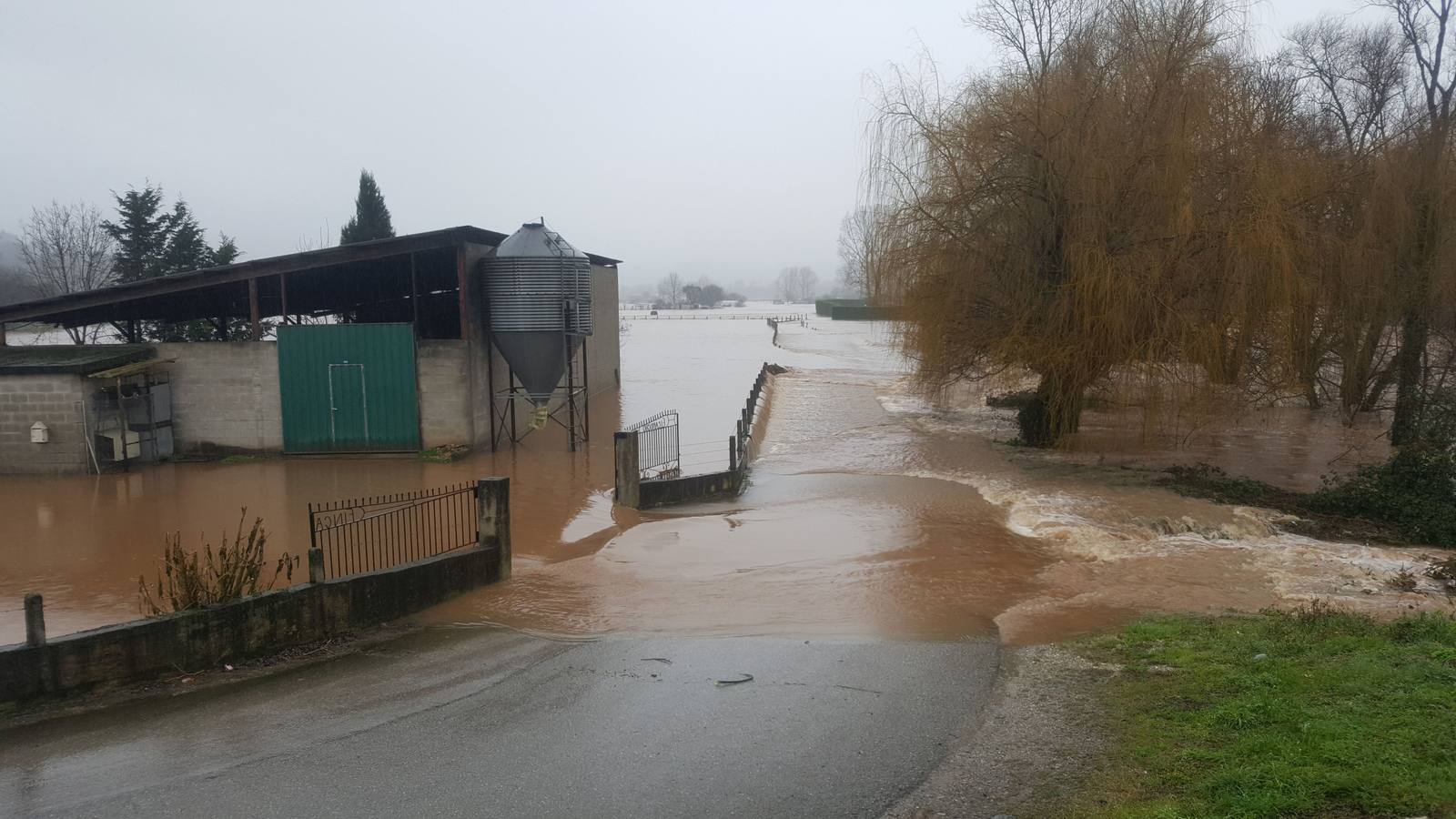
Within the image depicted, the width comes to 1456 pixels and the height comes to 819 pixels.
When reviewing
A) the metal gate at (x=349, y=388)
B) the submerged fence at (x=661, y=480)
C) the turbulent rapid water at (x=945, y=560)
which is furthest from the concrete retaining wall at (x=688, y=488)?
the metal gate at (x=349, y=388)

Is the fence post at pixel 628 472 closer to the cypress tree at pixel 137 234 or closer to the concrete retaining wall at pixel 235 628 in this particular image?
the concrete retaining wall at pixel 235 628

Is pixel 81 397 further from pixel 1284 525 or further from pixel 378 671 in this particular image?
pixel 1284 525

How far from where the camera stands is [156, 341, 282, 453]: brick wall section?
72.8ft

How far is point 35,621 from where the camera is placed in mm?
8062

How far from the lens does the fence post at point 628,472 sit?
55.6ft

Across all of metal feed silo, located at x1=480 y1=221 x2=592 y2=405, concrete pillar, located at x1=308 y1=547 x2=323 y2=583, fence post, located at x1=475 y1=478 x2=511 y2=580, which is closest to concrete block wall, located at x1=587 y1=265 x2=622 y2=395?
metal feed silo, located at x1=480 y1=221 x2=592 y2=405

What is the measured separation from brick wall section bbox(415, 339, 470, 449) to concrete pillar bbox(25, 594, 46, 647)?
13898mm

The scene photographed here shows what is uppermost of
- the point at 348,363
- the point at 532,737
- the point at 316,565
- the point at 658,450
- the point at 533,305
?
the point at 533,305

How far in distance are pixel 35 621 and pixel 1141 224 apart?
18.5 m

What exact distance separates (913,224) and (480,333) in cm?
1040

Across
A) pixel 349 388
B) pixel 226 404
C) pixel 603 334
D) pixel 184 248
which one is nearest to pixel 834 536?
pixel 349 388

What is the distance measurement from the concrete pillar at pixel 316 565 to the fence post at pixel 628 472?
732cm

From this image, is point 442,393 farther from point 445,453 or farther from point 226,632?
point 226,632

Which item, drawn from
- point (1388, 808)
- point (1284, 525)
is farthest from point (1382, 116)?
point (1388, 808)
